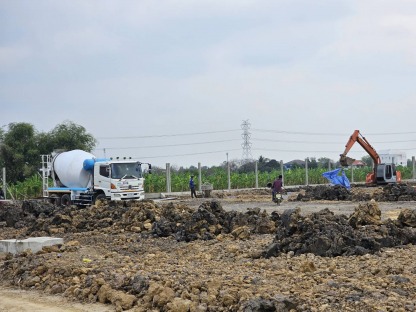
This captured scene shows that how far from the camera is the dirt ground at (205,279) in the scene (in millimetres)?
9328

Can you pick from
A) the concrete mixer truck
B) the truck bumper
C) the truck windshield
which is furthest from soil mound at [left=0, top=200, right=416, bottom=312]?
the truck windshield

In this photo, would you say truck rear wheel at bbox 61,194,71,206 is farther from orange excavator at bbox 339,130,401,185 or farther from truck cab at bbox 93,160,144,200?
orange excavator at bbox 339,130,401,185

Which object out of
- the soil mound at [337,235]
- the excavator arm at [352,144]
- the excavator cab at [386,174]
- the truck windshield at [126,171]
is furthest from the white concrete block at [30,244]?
the excavator cab at [386,174]

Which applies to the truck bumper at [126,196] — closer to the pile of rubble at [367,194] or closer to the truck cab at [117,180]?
the truck cab at [117,180]

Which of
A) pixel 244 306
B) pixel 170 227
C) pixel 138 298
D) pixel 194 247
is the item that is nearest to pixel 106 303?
pixel 138 298

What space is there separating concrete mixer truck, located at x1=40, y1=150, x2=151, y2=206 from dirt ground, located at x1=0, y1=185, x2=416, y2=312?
15.3m

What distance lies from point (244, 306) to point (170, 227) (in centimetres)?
1105

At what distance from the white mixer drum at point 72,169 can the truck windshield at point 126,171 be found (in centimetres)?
219

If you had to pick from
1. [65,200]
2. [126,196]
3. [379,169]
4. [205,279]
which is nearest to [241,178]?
[379,169]

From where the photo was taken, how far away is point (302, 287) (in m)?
10.2

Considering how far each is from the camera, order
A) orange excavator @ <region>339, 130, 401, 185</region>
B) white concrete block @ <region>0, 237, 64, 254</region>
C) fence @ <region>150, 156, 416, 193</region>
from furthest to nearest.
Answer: fence @ <region>150, 156, 416, 193</region>
orange excavator @ <region>339, 130, 401, 185</region>
white concrete block @ <region>0, 237, 64, 254</region>

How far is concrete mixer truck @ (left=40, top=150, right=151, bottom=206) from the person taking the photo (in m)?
33.4

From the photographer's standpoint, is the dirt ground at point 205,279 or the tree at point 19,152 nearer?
the dirt ground at point 205,279

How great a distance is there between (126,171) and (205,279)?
22868mm
